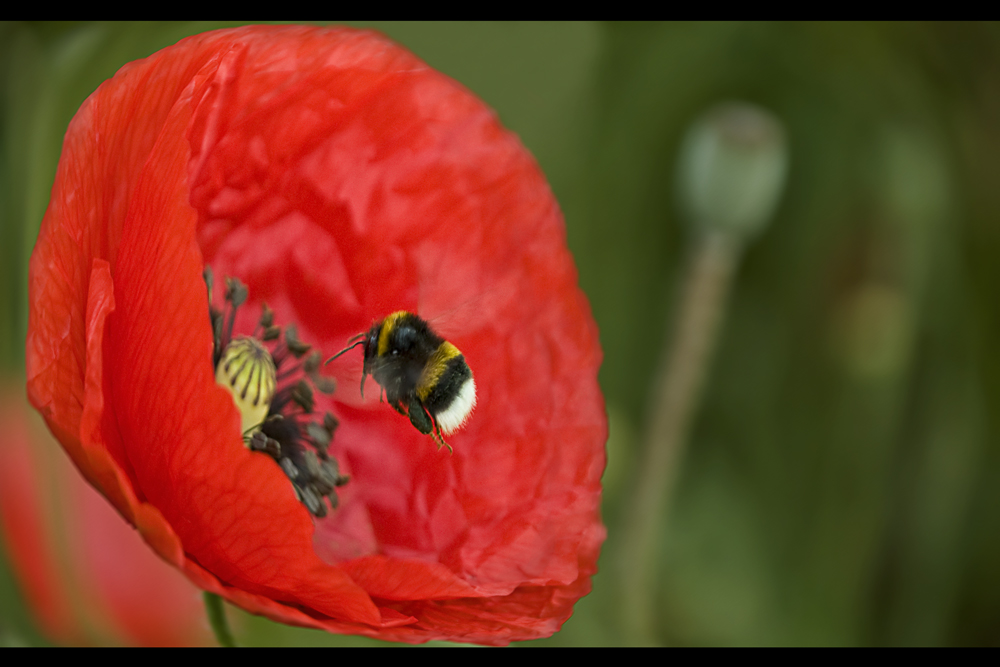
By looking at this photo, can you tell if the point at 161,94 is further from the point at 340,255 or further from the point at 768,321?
the point at 768,321

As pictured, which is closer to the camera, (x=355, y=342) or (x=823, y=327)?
(x=355, y=342)

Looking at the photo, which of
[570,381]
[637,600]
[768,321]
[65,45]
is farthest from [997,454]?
[65,45]

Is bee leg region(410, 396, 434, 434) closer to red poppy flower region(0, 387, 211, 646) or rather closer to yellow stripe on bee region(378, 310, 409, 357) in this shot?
yellow stripe on bee region(378, 310, 409, 357)

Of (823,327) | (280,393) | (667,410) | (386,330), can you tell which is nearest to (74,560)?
(280,393)

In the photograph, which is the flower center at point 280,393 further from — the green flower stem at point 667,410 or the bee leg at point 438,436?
Result: the green flower stem at point 667,410

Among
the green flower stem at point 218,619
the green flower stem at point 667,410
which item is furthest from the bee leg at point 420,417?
the green flower stem at point 667,410

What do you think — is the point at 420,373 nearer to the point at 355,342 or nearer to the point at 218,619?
the point at 355,342

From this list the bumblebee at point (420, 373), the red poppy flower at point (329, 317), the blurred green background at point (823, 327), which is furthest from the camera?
the blurred green background at point (823, 327)

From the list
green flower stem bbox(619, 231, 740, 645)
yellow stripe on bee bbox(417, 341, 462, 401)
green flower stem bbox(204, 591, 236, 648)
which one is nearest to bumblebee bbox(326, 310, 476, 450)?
yellow stripe on bee bbox(417, 341, 462, 401)
